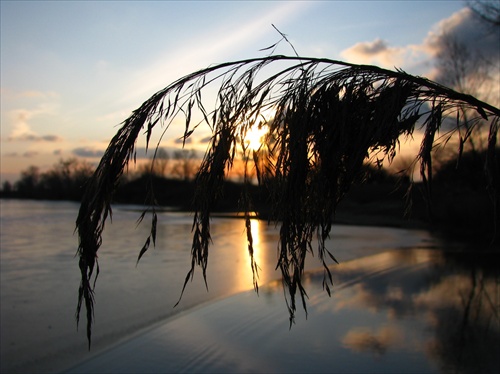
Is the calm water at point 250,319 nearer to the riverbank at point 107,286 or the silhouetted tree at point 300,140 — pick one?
the riverbank at point 107,286

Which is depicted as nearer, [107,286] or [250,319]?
[250,319]

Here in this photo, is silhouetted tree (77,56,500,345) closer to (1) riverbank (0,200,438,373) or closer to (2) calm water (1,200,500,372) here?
(1) riverbank (0,200,438,373)

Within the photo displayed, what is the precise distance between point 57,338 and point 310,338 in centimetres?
430

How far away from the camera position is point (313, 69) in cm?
231

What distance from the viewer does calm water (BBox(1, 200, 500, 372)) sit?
6547 millimetres

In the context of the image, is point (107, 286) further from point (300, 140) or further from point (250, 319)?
point (300, 140)

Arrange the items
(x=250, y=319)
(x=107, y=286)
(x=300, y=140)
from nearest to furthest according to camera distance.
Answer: (x=300, y=140)
(x=250, y=319)
(x=107, y=286)

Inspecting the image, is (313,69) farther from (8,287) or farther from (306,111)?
(8,287)

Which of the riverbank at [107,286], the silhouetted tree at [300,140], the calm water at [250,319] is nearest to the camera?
the silhouetted tree at [300,140]

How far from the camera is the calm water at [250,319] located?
258 inches

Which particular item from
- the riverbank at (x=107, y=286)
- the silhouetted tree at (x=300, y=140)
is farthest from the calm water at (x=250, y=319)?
the silhouetted tree at (x=300, y=140)

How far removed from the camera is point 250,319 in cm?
846

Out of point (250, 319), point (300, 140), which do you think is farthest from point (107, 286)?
point (300, 140)

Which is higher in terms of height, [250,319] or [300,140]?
[300,140]
